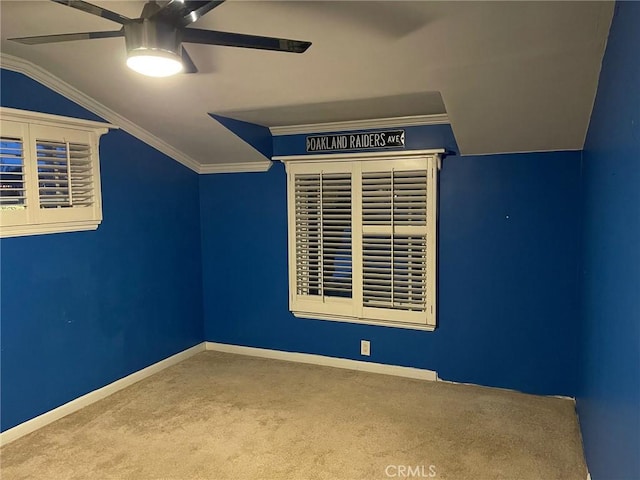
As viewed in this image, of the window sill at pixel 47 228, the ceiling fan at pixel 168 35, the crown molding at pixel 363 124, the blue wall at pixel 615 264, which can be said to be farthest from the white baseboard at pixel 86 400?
the blue wall at pixel 615 264

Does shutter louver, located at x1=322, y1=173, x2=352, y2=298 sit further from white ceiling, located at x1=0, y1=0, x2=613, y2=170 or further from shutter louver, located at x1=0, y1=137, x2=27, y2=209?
shutter louver, located at x1=0, y1=137, x2=27, y2=209

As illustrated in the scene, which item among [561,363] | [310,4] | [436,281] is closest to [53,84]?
[310,4]

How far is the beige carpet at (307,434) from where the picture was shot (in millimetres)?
2609

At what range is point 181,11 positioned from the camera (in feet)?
5.91

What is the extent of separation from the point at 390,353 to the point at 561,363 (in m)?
1.22

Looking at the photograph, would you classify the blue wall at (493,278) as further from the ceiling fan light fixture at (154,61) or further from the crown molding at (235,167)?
→ the ceiling fan light fixture at (154,61)

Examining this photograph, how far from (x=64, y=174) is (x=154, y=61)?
160 centimetres

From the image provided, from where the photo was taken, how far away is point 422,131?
3.71 m

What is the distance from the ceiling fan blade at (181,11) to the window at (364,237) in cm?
210

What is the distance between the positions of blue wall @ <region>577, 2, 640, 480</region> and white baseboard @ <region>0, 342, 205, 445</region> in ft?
10.1

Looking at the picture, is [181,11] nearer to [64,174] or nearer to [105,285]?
[64,174]

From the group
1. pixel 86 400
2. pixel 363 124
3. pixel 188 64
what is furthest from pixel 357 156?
pixel 86 400

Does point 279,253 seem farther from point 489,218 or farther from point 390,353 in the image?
point 489,218

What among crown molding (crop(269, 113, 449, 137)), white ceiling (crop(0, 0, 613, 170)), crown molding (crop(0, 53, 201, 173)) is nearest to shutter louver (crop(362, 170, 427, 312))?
crown molding (crop(269, 113, 449, 137))
